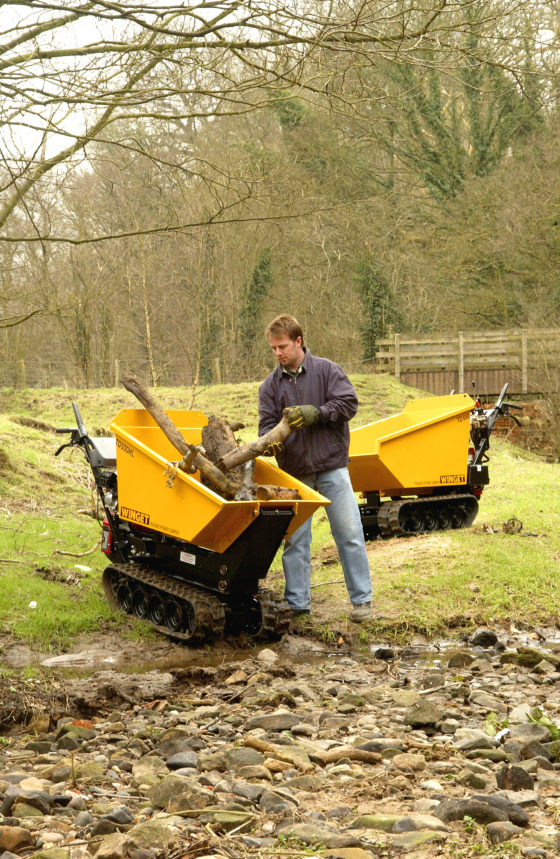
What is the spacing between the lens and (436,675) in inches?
214

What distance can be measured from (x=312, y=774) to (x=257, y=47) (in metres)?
4.54

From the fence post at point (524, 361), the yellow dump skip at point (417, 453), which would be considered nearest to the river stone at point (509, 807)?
the yellow dump skip at point (417, 453)

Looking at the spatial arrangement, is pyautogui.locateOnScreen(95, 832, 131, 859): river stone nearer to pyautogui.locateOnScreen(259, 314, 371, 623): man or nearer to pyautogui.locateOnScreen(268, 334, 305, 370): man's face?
pyautogui.locateOnScreen(259, 314, 371, 623): man

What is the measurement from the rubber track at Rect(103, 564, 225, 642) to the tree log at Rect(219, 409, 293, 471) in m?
0.91

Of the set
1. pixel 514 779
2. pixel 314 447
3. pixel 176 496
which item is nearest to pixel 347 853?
pixel 514 779

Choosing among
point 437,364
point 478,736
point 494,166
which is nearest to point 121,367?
point 437,364

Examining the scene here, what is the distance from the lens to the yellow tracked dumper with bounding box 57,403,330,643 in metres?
6.13

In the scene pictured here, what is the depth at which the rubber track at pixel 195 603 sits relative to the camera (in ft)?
20.6

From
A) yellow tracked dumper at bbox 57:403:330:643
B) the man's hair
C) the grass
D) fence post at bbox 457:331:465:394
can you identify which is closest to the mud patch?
the grass

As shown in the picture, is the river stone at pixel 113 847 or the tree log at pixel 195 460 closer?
the river stone at pixel 113 847

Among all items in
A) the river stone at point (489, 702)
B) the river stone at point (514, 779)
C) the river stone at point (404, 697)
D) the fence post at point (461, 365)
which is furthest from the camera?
the fence post at point (461, 365)

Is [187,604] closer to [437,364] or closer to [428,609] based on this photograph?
[428,609]

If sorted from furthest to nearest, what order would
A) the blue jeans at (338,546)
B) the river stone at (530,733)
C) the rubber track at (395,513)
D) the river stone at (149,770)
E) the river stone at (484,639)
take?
the rubber track at (395,513) → the blue jeans at (338,546) → the river stone at (484,639) → the river stone at (530,733) → the river stone at (149,770)

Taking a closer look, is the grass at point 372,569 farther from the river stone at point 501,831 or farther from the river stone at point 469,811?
the river stone at point 501,831
